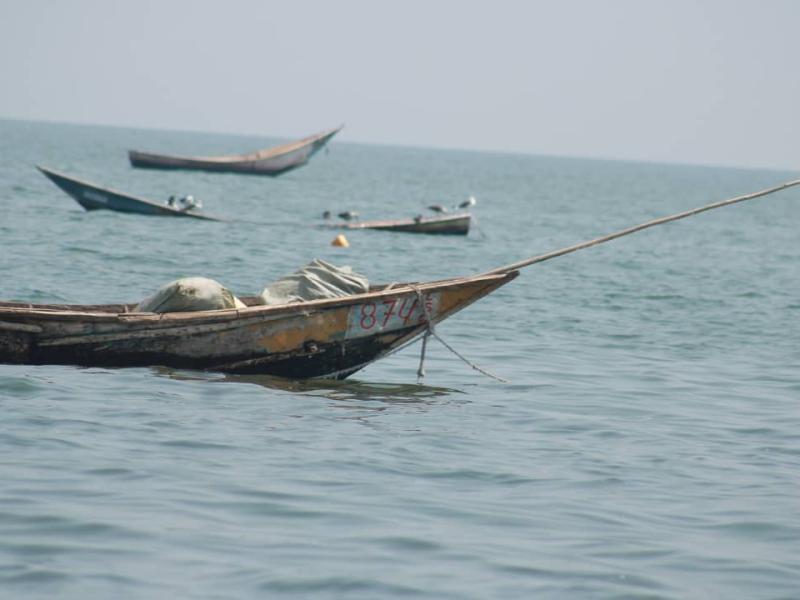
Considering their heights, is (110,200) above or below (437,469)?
above

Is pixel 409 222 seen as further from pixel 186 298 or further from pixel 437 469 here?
pixel 437 469

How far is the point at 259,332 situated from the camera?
39.5ft

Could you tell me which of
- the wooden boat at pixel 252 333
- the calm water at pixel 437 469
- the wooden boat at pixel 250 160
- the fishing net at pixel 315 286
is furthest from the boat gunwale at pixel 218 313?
the wooden boat at pixel 250 160

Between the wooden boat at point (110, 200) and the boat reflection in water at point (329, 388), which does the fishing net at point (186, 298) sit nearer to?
the boat reflection in water at point (329, 388)

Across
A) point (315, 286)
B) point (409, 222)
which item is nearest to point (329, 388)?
point (315, 286)

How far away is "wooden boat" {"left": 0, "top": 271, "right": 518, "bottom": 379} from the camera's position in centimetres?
1178

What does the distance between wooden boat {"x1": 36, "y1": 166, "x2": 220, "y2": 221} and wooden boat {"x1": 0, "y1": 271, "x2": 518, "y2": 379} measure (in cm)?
1768

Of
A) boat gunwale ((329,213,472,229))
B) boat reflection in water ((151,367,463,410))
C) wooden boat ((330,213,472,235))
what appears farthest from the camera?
wooden boat ((330,213,472,235))

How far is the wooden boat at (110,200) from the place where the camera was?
1180 inches

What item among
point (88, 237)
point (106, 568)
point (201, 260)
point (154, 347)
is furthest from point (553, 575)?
point (88, 237)

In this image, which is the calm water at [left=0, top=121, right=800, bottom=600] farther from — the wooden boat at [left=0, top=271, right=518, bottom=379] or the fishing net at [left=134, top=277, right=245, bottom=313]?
the fishing net at [left=134, top=277, right=245, bottom=313]

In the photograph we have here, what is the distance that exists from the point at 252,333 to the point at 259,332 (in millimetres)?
65

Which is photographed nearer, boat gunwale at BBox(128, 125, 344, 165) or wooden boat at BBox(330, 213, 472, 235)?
wooden boat at BBox(330, 213, 472, 235)

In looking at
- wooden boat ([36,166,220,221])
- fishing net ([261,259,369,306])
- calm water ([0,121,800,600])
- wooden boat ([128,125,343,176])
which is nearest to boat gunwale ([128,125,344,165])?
wooden boat ([128,125,343,176])
